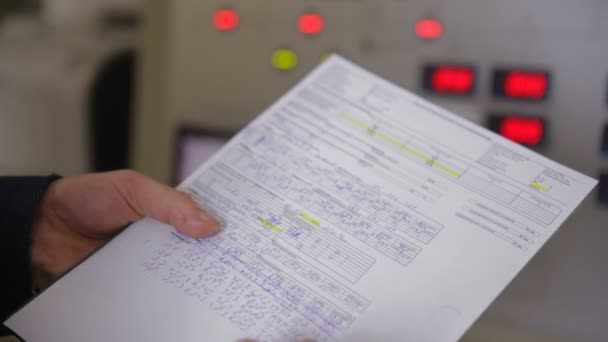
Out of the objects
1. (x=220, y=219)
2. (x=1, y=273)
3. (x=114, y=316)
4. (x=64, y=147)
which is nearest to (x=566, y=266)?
(x=220, y=219)

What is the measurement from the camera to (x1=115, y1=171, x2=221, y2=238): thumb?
2.10 ft

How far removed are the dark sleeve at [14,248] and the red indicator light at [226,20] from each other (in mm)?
395

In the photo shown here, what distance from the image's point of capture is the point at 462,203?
631 millimetres

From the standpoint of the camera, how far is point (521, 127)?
0.86 m

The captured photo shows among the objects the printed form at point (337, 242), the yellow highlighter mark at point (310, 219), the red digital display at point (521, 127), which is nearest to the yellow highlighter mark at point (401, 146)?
the printed form at point (337, 242)

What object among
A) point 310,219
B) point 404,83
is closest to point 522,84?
point 404,83

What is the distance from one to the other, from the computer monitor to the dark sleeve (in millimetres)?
300

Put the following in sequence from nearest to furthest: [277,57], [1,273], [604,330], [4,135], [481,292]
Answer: [481,292]
[1,273]
[604,330]
[277,57]
[4,135]

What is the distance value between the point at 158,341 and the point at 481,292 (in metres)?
0.29

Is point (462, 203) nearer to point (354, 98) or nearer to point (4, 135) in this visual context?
point (354, 98)

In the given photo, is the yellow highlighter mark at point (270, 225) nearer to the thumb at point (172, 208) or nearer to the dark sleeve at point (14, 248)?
the thumb at point (172, 208)

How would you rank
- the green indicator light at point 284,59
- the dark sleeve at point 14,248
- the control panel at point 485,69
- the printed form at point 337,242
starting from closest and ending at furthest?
the printed form at point 337,242, the dark sleeve at point 14,248, the control panel at point 485,69, the green indicator light at point 284,59

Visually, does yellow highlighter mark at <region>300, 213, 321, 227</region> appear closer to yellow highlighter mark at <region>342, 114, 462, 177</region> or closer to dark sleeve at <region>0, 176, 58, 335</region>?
yellow highlighter mark at <region>342, 114, 462, 177</region>

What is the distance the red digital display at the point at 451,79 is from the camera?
0.87 metres
